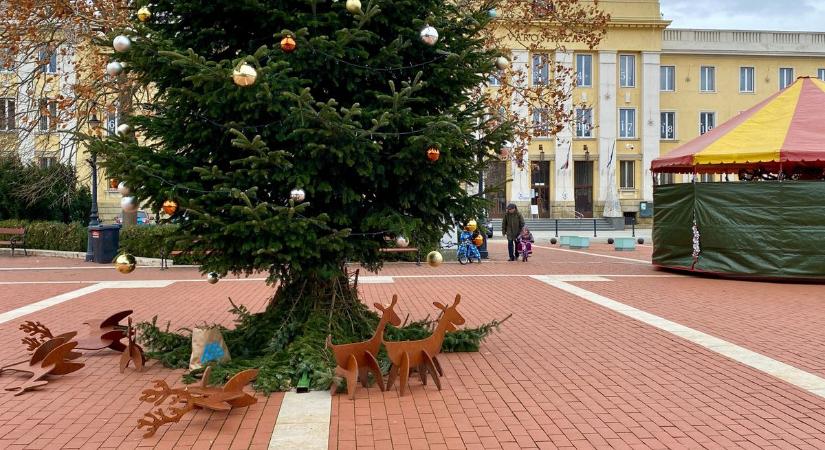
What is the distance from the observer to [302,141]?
5477 millimetres

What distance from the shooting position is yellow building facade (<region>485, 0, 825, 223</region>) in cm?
4622

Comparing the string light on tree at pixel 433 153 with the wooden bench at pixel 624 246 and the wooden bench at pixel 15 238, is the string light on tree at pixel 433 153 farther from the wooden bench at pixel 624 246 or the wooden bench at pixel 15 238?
the wooden bench at pixel 15 238

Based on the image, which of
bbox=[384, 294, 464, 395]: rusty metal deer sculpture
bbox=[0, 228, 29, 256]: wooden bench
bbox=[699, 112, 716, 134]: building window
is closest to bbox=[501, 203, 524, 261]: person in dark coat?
bbox=[384, 294, 464, 395]: rusty metal deer sculpture

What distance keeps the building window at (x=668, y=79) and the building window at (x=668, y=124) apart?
1.85m

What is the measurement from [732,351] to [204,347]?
18.0 ft

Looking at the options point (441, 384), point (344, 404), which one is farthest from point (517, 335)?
point (344, 404)

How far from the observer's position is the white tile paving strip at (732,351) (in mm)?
5797

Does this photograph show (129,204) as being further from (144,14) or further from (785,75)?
(785,75)

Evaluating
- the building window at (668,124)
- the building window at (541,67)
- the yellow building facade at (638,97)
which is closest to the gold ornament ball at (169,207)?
the building window at (541,67)

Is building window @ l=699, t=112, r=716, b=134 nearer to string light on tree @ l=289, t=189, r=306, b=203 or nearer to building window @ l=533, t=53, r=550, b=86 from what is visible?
building window @ l=533, t=53, r=550, b=86

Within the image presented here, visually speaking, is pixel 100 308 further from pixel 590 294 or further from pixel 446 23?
pixel 590 294

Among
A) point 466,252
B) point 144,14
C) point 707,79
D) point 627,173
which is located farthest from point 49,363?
point 707,79

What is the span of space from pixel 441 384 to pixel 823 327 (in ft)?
19.0

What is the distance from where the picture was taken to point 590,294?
11.5 meters
